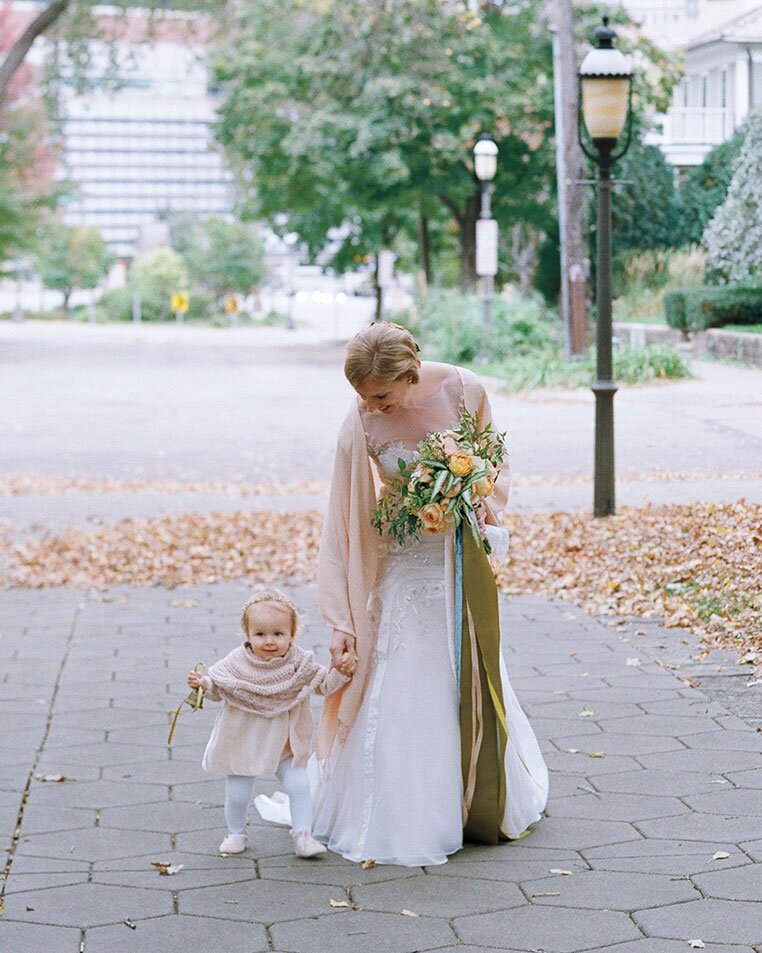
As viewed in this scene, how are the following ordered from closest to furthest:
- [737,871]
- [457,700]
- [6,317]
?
[737,871], [457,700], [6,317]

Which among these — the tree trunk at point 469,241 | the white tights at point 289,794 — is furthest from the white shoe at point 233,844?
the tree trunk at point 469,241

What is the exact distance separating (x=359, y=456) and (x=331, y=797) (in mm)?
1065

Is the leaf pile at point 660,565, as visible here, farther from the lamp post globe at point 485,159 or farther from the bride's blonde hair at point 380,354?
the lamp post globe at point 485,159

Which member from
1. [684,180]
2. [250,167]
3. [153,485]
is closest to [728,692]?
[153,485]

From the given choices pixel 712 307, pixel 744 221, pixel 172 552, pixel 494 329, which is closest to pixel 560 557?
pixel 172 552

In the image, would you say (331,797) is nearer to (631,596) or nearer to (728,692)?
(728,692)

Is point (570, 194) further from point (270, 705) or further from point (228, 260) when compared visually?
point (228, 260)

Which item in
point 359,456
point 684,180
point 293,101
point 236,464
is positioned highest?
point 293,101

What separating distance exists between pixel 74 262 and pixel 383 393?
79.8 meters

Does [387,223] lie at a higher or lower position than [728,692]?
higher

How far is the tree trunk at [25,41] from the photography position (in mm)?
18938

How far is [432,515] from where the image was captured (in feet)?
15.0

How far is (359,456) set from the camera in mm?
4754

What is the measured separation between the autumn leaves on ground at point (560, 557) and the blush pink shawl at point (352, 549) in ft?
9.40
